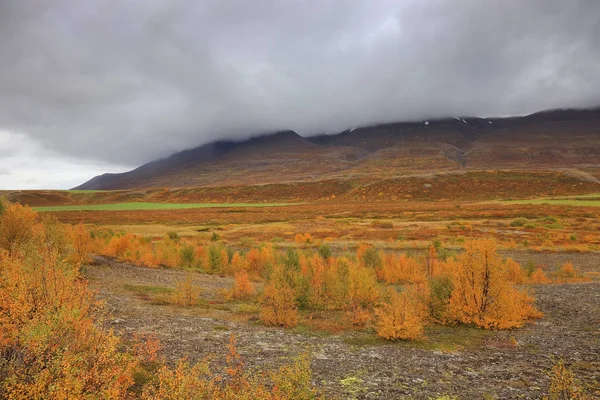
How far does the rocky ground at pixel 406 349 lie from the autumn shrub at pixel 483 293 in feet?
1.98

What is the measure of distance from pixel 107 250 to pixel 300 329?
920 inches

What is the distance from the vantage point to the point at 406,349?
10672mm

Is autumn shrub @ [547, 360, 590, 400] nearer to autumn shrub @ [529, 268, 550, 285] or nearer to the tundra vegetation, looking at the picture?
the tundra vegetation

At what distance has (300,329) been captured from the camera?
509 inches

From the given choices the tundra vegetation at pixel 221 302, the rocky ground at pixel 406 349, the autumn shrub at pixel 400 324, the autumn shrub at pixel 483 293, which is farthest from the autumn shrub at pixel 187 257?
the autumn shrub at pixel 483 293

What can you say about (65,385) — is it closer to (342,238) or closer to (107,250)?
(107,250)

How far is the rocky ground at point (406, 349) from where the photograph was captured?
7980mm

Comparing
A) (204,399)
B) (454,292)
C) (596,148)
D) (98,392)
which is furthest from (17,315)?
(596,148)

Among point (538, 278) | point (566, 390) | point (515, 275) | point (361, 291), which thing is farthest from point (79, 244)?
point (538, 278)

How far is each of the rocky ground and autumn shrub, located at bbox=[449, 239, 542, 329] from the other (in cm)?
60

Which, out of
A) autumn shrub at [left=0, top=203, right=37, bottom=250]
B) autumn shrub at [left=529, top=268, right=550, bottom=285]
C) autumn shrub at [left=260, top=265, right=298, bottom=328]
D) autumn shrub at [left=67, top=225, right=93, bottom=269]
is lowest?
autumn shrub at [left=529, top=268, right=550, bottom=285]

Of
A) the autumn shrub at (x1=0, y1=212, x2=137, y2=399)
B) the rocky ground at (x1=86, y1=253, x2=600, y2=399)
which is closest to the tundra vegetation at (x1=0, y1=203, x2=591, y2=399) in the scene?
the autumn shrub at (x1=0, y1=212, x2=137, y2=399)

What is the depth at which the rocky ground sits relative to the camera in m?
7.98

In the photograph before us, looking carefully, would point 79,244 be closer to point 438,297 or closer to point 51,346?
point 51,346
